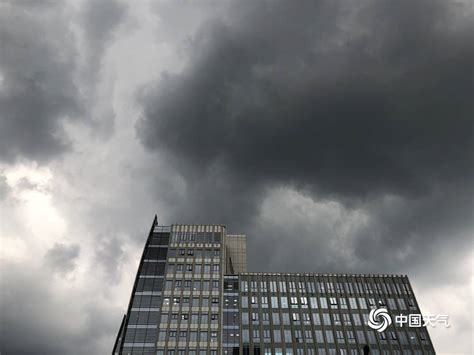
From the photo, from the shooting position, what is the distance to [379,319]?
97.8 m

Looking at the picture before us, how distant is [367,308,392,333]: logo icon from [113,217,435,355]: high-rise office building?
0.28 metres

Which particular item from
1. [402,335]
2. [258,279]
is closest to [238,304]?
[258,279]

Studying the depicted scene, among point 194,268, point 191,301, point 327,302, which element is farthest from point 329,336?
point 194,268

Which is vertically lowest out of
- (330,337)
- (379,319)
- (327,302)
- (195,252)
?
(330,337)

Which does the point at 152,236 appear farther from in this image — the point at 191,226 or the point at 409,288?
the point at 409,288

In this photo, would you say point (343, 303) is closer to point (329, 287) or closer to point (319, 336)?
point (329, 287)

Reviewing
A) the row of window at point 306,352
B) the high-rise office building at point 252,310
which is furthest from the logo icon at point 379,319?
the row of window at point 306,352

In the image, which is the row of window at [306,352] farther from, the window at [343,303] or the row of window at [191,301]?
the row of window at [191,301]

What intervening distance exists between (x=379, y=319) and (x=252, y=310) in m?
36.9

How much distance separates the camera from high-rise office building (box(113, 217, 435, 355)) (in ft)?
298

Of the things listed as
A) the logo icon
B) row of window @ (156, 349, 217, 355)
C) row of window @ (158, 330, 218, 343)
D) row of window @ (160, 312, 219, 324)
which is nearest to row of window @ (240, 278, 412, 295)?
the logo icon

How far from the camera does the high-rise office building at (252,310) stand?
9075 centimetres

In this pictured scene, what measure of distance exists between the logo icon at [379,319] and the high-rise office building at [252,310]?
0.90 ft

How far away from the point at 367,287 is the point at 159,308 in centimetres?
6321
